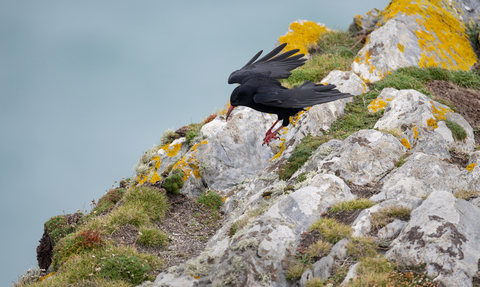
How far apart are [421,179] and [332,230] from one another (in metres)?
2.83

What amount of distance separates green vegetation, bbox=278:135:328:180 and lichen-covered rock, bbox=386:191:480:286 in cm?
374

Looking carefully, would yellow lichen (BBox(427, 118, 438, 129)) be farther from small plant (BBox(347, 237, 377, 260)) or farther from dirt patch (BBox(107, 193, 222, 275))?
dirt patch (BBox(107, 193, 222, 275))

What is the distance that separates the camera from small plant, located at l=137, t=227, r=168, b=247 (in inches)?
333

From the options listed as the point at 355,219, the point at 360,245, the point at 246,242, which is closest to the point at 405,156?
the point at 355,219

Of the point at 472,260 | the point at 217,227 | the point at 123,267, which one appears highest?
the point at 123,267

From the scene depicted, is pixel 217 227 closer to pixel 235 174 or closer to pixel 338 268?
pixel 235 174

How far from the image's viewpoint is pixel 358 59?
14.5 meters

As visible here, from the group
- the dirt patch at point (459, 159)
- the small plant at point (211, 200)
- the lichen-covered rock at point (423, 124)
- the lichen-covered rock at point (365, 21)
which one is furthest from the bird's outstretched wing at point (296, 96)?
the lichen-covered rock at point (365, 21)

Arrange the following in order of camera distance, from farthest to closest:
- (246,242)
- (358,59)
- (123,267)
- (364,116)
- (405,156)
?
(358,59)
(364,116)
(405,156)
(123,267)
(246,242)

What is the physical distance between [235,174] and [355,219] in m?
5.86

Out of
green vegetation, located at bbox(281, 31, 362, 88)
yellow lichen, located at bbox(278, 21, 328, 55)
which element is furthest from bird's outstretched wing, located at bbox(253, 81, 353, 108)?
yellow lichen, located at bbox(278, 21, 328, 55)

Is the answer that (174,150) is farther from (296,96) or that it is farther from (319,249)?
(319,249)

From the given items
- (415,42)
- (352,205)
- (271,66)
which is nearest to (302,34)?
(415,42)

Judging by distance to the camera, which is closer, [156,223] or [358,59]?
[156,223]
